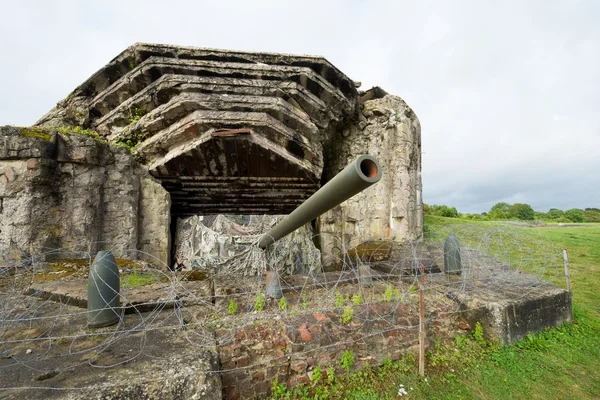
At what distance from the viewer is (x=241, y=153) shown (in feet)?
16.2

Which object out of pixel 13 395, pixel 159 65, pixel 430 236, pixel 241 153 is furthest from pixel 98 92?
pixel 430 236

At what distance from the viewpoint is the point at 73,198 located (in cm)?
445

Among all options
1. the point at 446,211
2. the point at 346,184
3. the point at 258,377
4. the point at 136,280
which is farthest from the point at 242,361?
the point at 446,211

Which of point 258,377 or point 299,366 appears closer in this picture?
point 258,377

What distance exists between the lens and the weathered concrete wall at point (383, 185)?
6379mm

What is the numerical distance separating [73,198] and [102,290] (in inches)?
122

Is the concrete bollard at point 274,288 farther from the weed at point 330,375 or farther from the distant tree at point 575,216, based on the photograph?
the distant tree at point 575,216

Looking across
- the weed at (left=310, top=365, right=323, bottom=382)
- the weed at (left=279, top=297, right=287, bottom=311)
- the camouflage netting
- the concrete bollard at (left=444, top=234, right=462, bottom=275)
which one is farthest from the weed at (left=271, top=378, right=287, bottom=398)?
the camouflage netting

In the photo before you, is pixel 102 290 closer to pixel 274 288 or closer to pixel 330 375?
pixel 274 288

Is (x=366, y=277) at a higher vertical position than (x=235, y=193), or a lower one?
lower

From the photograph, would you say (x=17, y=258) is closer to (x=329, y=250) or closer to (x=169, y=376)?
(x=169, y=376)

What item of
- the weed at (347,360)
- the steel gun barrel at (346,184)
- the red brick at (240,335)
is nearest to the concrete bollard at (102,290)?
the red brick at (240,335)

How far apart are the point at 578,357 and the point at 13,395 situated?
196 inches

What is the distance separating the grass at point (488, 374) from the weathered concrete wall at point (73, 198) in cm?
398
